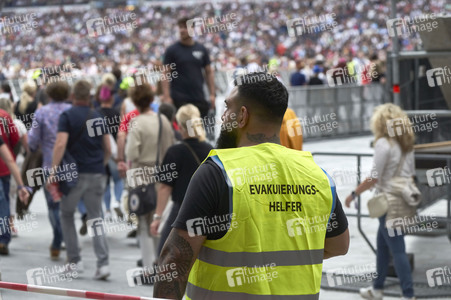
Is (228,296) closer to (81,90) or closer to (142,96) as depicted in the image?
(142,96)

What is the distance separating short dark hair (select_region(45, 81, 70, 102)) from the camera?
331 inches

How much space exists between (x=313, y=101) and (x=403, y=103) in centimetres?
994

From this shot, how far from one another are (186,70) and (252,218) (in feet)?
21.5

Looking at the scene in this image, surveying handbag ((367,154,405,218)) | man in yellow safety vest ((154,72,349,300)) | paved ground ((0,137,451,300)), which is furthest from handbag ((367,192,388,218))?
man in yellow safety vest ((154,72,349,300))

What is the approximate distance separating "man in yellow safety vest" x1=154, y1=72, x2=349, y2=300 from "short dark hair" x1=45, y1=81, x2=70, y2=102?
18.7 ft

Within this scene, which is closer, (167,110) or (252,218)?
(252,218)

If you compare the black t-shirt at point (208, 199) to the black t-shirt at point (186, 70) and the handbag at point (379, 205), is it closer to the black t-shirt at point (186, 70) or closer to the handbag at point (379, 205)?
the handbag at point (379, 205)

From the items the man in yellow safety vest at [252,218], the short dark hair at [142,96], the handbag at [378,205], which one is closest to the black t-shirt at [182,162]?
the handbag at [378,205]

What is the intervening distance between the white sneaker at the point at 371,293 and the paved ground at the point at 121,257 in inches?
6.3

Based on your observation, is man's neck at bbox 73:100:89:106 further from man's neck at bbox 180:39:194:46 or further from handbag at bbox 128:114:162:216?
man's neck at bbox 180:39:194:46

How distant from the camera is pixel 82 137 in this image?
7.88 m

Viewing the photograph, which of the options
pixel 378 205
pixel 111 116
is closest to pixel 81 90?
pixel 111 116

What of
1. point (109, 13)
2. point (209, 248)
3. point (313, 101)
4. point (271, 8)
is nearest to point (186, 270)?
point (209, 248)

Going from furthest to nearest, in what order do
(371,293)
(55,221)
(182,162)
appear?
(55,221) < (371,293) < (182,162)
